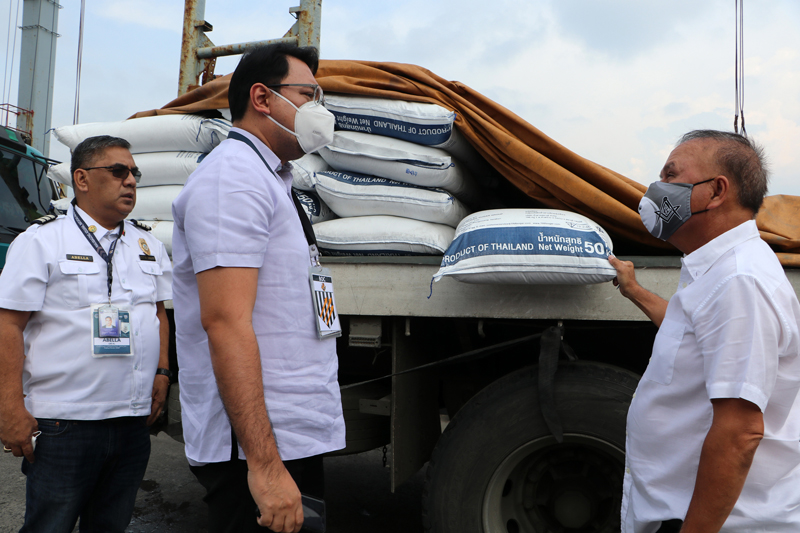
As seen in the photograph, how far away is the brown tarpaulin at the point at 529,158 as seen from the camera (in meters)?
2.10

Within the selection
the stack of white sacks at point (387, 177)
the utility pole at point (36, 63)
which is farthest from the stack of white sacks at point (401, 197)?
the utility pole at point (36, 63)

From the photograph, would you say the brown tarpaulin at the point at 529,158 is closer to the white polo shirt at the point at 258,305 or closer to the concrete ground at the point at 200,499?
the white polo shirt at the point at 258,305

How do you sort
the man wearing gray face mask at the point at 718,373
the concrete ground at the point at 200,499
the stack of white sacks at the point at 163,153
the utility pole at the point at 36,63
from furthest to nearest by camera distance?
the utility pole at the point at 36,63, the concrete ground at the point at 200,499, the stack of white sacks at the point at 163,153, the man wearing gray face mask at the point at 718,373

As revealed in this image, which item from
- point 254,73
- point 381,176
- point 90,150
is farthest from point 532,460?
point 90,150

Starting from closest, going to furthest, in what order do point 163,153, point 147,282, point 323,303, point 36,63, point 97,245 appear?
1. point 323,303
2. point 97,245
3. point 147,282
4. point 163,153
5. point 36,63

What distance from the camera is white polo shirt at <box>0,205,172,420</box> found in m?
1.83

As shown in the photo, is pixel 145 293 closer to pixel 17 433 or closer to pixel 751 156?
pixel 17 433

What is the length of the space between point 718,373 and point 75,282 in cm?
189

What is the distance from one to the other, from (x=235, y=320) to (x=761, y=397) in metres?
1.02

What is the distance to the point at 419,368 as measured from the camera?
2197 millimetres

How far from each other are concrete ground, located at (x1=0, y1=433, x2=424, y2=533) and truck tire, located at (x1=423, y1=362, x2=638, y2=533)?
102 cm

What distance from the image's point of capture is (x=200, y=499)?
3266mm

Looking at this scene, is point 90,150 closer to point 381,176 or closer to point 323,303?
point 381,176

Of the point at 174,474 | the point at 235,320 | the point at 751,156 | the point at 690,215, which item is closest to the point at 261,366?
the point at 235,320
